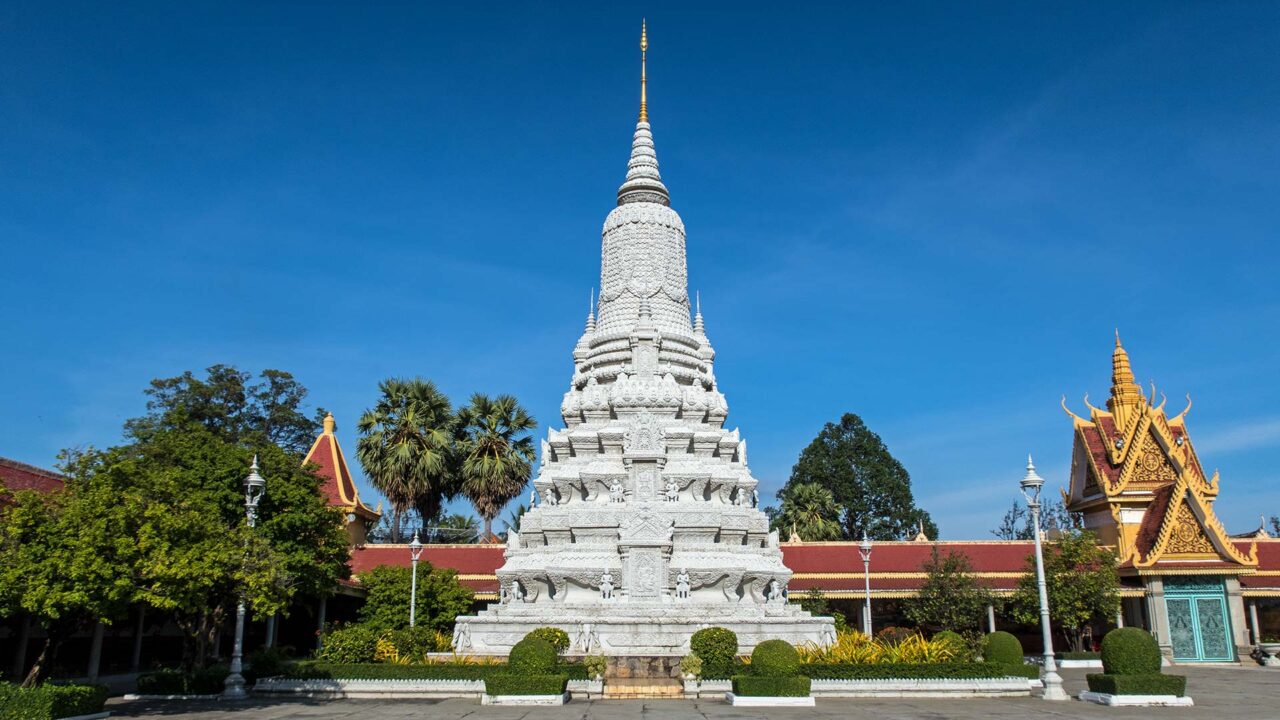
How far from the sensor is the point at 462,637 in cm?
2825

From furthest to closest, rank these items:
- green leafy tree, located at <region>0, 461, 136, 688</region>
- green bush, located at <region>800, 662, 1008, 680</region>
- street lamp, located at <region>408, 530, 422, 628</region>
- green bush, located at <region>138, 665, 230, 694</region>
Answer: street lamp, located at <region>408, 530, 422, 628</region> < green bush, located at <region>800, 662, 1008, 680</region> < green bush, located at <region>138, 665, 230, 694</region> < green leafy tree, located at <region>0, 461, 136, 688</region>

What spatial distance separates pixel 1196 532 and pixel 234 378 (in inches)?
1965

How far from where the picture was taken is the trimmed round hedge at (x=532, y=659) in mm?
21688

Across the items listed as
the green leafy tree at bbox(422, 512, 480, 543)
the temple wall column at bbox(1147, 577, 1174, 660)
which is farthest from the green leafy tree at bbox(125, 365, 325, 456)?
the temple wall column at bbox(1147, 577, 1174, 660)

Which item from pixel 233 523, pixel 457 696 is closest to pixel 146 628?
pixel 233 523

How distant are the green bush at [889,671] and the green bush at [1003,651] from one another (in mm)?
1651

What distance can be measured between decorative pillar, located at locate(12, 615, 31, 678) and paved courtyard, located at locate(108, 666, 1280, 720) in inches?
→ 135

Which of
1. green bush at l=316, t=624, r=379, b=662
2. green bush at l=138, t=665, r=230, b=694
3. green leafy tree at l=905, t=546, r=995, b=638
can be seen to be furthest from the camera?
green leafy tree at l=905, t=546, r=995, b=638

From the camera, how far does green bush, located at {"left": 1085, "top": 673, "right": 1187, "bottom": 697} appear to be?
2138 centimetres

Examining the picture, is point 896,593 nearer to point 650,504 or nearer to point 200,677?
point 650,504

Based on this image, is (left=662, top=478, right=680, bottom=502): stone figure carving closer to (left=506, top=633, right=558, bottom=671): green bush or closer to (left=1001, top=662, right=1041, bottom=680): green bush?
(left=506, top=633, right=558, bottom=671): green bush

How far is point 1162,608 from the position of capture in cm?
3675

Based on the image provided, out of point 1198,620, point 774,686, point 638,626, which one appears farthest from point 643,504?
point 1198,620

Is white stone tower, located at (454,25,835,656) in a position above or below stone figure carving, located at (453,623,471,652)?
above
